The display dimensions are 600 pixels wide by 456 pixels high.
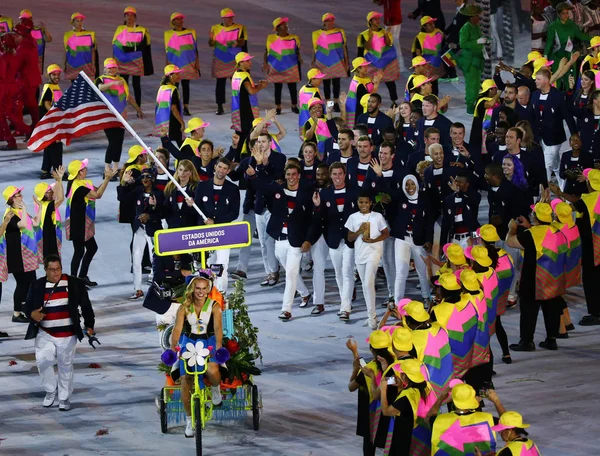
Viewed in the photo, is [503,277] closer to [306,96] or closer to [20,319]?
[20,319]

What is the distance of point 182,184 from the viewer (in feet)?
67.3

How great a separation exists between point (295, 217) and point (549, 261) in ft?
11.3

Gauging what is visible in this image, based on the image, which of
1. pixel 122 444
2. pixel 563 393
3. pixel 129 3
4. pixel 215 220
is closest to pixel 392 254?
pixel 215 220

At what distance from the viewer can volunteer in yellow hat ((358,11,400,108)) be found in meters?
28.5

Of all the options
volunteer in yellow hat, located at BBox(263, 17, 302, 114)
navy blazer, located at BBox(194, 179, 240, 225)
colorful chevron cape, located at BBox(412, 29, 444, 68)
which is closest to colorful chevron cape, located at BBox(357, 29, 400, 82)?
colorful chevron cape, located at BBox(412, 29, 444, 68)

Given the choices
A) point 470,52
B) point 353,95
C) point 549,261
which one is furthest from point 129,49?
point 549,261

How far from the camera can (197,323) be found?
51.4ft

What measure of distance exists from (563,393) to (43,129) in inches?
247

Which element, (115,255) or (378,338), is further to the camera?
(115,255)

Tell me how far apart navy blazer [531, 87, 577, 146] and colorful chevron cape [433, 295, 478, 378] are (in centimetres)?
765

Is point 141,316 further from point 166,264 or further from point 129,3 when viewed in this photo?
point 129,3

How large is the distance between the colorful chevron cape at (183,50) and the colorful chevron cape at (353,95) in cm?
406

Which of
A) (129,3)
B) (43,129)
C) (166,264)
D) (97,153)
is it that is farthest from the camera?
(129,3)

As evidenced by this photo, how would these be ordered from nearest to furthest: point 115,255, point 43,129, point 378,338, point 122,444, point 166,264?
point 378,338
point 122,444
point 43,129
point 166,264
point 115,255
